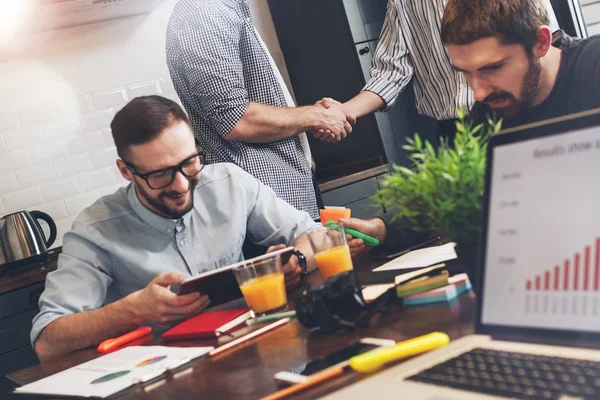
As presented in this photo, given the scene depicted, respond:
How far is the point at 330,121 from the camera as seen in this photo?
121 inches

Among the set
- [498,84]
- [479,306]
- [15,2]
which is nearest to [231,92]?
[498,84]

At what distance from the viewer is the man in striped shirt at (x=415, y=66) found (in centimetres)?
338

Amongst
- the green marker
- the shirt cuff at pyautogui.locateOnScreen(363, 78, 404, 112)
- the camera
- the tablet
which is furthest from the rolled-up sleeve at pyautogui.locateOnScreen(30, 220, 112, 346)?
the shirt cuff at pyautogui.locateOnScreen(363, 78, 404, 112)

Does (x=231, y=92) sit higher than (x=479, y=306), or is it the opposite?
(x=231, y=92)

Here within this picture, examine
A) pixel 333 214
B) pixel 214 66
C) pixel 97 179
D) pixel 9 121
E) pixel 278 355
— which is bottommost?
pixel 278 355

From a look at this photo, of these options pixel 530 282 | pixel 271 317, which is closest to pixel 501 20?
pixel 271 317

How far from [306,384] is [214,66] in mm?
1890

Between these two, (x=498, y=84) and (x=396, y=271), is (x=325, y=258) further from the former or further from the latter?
(x=498, y=84)

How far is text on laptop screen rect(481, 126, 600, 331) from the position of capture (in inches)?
31.7

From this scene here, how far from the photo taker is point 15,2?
3.34 metres

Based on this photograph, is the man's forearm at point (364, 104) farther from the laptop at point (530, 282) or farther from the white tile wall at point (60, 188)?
the laptop at point (530, 282)

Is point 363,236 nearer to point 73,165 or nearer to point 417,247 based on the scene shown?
point 417,247

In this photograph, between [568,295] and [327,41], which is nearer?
[568,295]

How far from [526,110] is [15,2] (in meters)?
2.39
